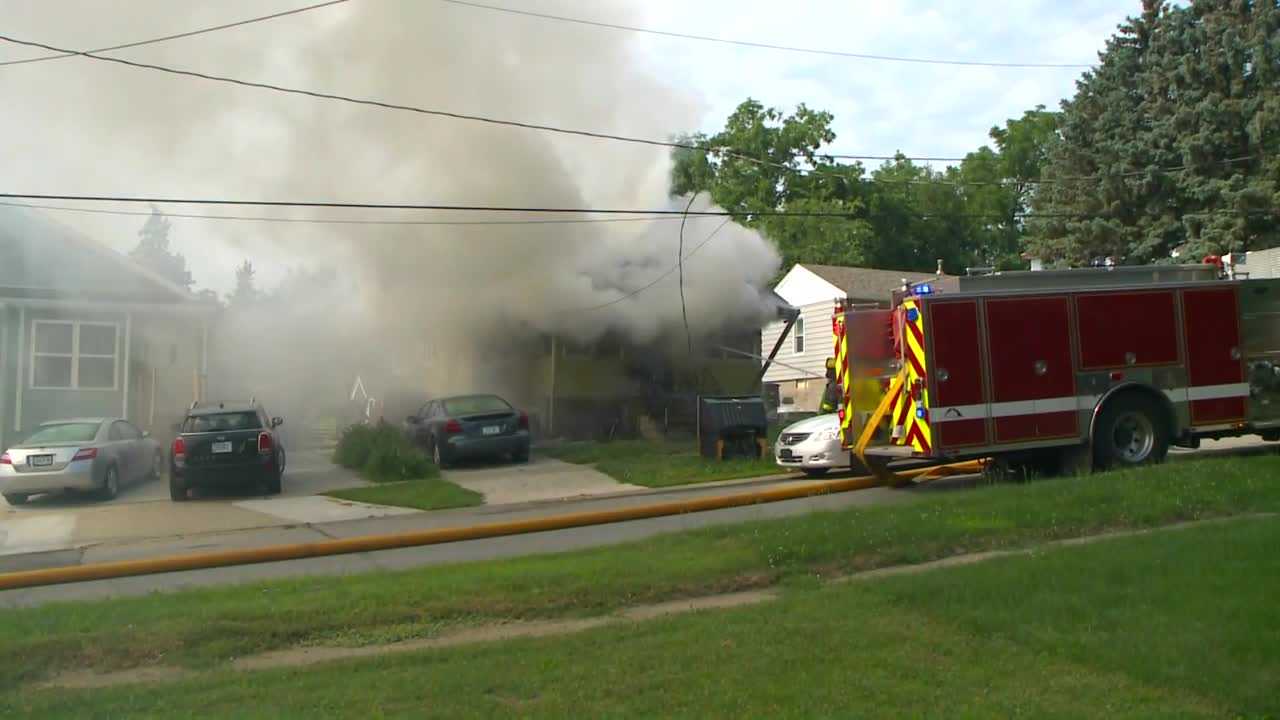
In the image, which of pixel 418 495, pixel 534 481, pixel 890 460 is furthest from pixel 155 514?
pixel 890 460

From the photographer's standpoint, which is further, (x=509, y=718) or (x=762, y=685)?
(x=762, y=685)

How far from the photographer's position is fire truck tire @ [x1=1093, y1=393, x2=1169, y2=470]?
452 inches

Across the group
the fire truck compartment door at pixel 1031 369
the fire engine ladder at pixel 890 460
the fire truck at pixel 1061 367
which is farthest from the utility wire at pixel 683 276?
the fire truck compartment door at pixel 1031 369

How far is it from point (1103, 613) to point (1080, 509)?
10.2ft

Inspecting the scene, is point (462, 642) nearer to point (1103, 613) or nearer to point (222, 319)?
point (1103, 613)

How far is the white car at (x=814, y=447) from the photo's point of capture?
44.6ft

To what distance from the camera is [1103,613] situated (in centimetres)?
585

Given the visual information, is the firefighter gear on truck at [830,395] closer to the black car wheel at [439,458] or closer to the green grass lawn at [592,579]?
the green grass lawn at [592,579]

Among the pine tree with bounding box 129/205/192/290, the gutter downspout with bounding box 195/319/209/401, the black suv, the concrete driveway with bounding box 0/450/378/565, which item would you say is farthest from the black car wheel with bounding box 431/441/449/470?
the pine tree with bounding box 129/205/192/290

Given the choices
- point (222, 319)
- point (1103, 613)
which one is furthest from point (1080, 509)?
point (222, 319)

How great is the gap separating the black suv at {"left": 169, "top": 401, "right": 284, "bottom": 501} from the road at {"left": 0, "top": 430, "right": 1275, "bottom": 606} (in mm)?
333

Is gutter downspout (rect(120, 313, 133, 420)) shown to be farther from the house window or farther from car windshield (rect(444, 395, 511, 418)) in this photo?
car windshield (rect(444, 395, 511, 418))

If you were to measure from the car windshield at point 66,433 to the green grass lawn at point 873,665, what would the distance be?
1167cm

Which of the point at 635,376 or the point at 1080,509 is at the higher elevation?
the point at 635,376
